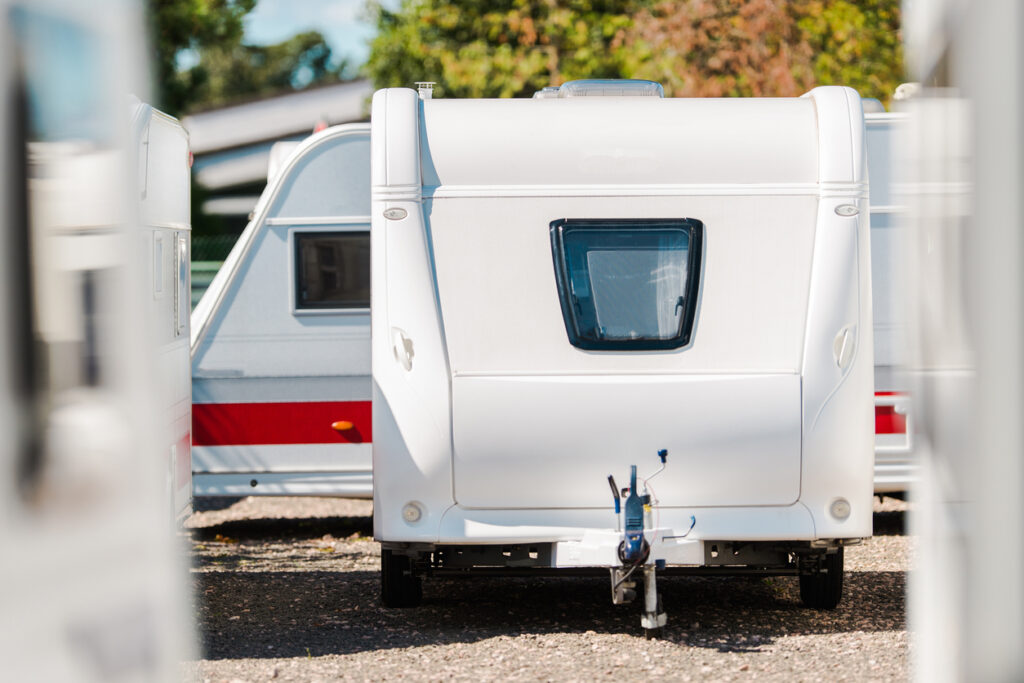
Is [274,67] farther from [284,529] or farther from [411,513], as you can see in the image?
[411,513]

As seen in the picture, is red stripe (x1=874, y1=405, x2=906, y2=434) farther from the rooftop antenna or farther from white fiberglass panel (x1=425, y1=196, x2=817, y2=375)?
the rooftop antenna

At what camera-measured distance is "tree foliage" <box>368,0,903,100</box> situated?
1505 centimetres

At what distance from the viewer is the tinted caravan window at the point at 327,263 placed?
8750 millimetres

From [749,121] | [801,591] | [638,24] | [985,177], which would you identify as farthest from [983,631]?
[638,24]

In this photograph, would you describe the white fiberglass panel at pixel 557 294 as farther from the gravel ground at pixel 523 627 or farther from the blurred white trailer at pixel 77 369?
the blurred white trailer at pixel 77 369

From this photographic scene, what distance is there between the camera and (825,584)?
22.5 feet

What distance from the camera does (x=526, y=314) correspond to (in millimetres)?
6219

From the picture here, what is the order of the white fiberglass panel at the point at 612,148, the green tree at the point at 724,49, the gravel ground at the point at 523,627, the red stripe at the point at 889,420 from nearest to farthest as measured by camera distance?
the gravel ground at the point at 523,627 → the white fiberglass panel at the point at 612,148 → the red stripe at the point at 889,420 → the green tree at the point at 724,49

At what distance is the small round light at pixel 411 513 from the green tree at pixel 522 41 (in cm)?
1077

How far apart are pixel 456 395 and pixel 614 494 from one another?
2.79ft

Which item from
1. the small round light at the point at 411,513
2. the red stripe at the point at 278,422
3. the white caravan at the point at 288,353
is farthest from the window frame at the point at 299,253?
the small round light at the point at 411,513

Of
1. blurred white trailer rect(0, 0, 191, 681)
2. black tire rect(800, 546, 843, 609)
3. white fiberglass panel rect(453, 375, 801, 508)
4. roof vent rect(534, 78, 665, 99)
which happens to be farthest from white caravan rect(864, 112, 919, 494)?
blurred white trailer rect(0, 0, 191, 681)

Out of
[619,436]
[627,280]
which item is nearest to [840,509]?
[619,436]

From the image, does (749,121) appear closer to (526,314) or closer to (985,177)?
(526,314)
